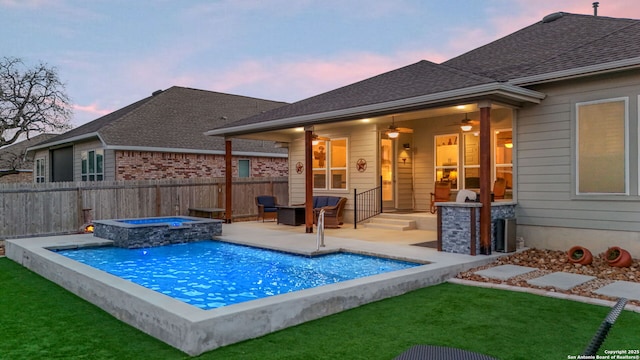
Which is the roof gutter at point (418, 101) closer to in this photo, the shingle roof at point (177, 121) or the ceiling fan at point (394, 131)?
the ceiling fan at point (394, 131)

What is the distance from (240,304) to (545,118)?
6666mm

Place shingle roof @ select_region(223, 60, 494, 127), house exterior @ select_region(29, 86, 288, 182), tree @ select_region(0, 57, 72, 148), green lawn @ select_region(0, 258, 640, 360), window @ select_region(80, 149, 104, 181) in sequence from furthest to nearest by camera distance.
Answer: tree @ select_region(0, 57, 72, 148), window @ select_region(80, 149, 104, 181), house exterior @ select_region(29, 86, 288, 182), shingle roof @ select_region(223, 60, 494, 127), green lawn @ select_region(0, 258, 640, 360)

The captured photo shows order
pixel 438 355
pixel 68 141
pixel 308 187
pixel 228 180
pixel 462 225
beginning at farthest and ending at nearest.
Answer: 1. pixel 68 141
2. pixel 228 180
3. pixel 308 187
4. pixel 462 225
5. pixel 438 355

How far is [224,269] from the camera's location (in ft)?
26.5

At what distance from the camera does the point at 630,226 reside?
7465 millimetres

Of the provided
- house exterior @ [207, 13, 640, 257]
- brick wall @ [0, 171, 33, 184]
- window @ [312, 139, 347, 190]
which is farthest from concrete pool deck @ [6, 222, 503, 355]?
brick wall @ [0, 171, 33, 184]

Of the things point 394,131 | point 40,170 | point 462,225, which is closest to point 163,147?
point 394,131

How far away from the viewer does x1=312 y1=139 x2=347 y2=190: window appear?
13884mm

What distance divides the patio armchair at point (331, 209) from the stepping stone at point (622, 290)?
6664mm

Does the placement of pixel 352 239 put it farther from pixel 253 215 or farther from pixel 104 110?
pixel 104 110

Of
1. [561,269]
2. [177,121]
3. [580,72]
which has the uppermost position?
[177,121]

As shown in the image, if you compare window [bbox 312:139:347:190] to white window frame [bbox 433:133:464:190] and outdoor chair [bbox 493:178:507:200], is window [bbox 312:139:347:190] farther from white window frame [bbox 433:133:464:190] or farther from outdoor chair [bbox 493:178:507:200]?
outdoor chair [bbox 493:178:507:200]

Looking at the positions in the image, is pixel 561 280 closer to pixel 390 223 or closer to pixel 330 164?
pixel 390 223

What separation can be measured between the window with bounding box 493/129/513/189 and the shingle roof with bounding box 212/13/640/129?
1.62 metres
